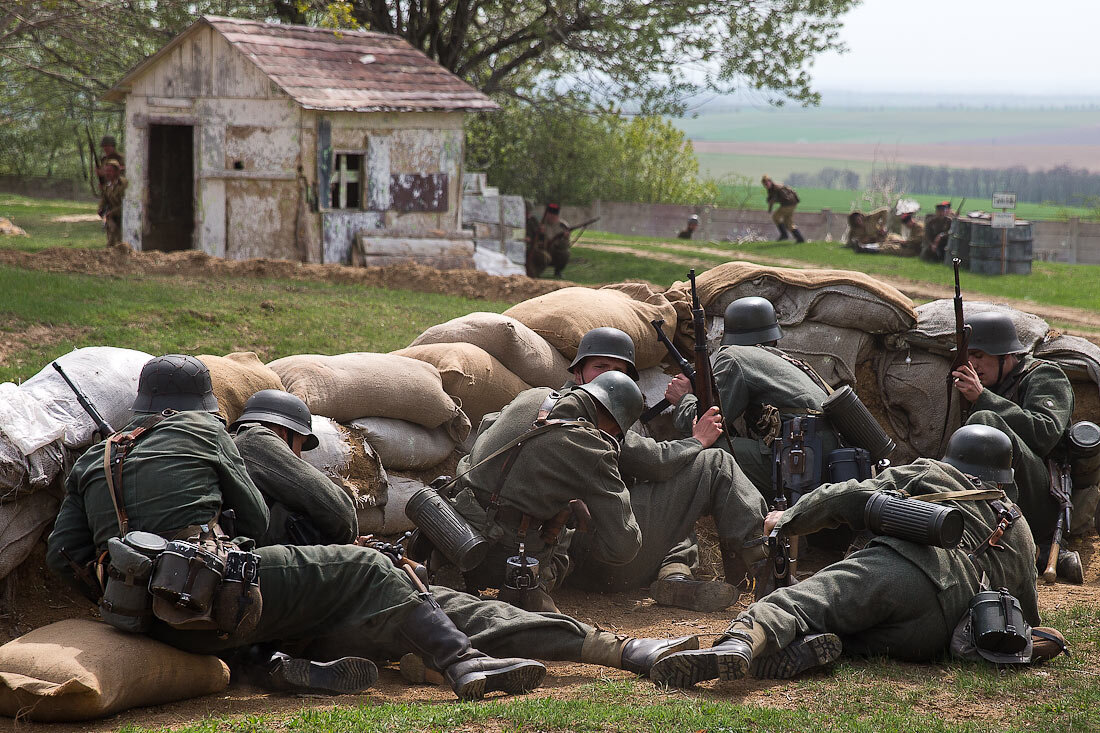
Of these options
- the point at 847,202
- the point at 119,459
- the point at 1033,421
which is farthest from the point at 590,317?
the point at 847,202

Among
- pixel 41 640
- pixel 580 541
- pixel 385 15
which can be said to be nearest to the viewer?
pixel 41 640

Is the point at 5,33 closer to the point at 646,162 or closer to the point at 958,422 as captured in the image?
the point at 958,422

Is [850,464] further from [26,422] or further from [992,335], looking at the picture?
[26,422]

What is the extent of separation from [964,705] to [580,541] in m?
2.10

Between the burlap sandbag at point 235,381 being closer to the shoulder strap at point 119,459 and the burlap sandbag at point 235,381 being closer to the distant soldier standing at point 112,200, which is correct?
the shoulder strap at point 119,459

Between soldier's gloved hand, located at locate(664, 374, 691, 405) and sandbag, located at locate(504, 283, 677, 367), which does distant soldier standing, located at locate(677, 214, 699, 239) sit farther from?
soldier's gloved hand, located at locate(664, 374, 691, 405)

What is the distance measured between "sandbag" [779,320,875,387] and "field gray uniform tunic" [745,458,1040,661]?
2818 mm

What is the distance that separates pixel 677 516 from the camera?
566 cm

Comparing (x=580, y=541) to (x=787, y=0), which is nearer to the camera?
(x=580, y=541)

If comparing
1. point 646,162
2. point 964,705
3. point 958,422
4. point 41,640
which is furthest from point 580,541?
point 646,162

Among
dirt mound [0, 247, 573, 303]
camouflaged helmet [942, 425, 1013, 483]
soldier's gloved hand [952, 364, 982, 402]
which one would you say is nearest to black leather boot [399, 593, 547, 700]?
camouflaged helmet [942, 425, 1013, 483]

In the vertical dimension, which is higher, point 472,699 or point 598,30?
point 598,30

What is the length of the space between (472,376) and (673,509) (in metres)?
1.52

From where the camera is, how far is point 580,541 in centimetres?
550
